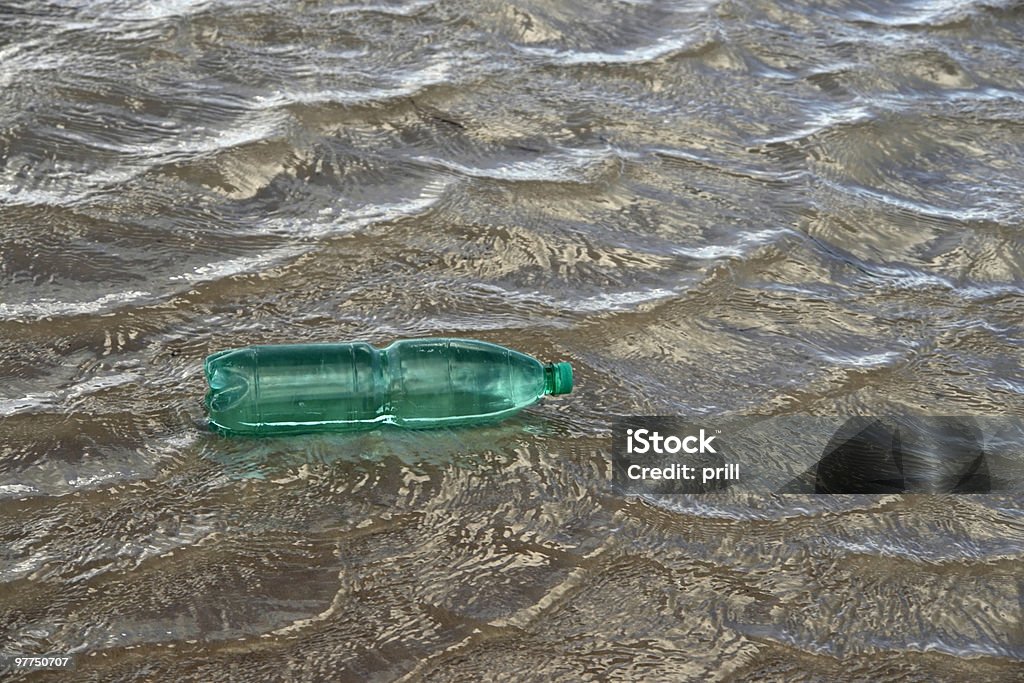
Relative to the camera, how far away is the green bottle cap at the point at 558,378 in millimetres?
1671

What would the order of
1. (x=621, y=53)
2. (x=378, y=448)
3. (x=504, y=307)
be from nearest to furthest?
(x=378, y=448) → (x=504, y=307) → (x=621, y=53)

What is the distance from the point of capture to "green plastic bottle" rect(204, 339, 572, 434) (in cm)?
166

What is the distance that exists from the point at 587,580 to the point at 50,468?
0.68 metres

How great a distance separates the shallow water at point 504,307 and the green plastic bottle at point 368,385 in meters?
0.03

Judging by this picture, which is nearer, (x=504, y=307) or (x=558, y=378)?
(x=558, y=378)

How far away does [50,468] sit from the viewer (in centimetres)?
154

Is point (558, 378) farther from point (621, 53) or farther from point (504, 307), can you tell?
point (621, 53)

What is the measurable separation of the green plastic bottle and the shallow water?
0.11ft

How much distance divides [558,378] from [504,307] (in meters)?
0.32

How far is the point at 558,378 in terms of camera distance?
1.68 metres

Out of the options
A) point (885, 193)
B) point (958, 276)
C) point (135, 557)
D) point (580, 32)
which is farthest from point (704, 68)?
point (135, 557)

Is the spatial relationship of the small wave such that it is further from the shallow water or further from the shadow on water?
the shadow on water

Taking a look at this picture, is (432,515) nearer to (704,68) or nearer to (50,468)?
(50,468)

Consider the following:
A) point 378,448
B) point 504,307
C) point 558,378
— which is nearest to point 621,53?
point 504,307
